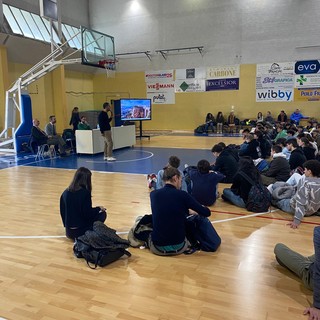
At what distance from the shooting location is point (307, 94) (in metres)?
17.0

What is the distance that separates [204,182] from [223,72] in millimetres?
14572

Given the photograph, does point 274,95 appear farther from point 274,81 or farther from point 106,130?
point 106,130

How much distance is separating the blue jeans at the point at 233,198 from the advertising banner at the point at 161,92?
49.7 feet

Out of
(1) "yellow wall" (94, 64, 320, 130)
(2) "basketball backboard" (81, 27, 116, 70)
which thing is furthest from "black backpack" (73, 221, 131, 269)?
(1) "yellow wall" (94, 64, 320, 130)

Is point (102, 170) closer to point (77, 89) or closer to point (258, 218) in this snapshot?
point (258, 218)

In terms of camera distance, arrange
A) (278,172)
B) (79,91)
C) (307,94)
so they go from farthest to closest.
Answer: (79,91) → (307,94) → (278,172)

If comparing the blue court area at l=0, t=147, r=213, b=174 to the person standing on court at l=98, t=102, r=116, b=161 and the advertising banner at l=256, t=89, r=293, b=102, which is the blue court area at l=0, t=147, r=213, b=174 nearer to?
the person standing on court at l=98, t=102, r=116, b=161

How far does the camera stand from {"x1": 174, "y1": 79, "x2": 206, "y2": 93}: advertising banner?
1926 cm

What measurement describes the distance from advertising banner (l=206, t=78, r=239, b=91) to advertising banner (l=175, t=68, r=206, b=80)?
564 mm

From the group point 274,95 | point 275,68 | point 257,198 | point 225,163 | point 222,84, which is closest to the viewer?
point 257,198

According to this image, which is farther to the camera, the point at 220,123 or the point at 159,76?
the point at 159,76

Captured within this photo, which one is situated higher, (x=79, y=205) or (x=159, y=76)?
(x=159, y=76)

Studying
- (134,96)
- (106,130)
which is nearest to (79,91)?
(134,96)

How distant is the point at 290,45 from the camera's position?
17031 mm
